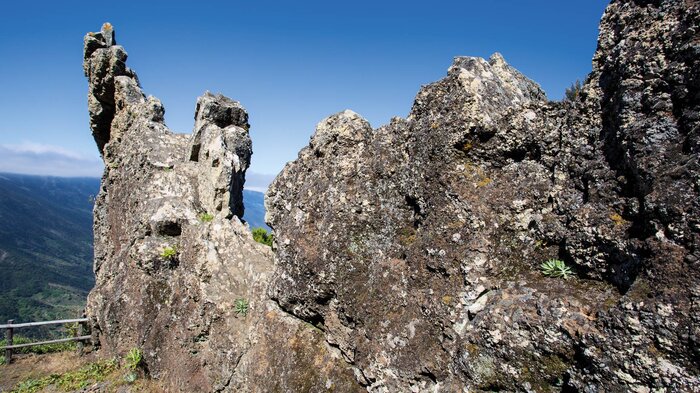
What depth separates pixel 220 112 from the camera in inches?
701

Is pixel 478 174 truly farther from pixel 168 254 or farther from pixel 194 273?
pixel 168 254

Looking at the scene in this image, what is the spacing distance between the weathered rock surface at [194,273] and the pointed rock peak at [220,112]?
0.05 m

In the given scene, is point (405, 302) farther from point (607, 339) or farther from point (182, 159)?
point (182, 159)

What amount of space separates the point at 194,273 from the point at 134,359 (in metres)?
3.58

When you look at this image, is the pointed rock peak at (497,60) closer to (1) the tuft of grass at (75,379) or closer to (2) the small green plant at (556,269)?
(2) the small green plant at (556,269)

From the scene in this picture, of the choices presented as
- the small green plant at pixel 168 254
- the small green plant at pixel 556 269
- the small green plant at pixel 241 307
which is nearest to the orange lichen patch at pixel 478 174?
the small green plant at pixel 556 269

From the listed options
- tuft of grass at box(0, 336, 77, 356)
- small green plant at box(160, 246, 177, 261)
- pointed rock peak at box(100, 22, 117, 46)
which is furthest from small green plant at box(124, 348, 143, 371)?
pointed rock peak at box(100, 22, 117, 46)

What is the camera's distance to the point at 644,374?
227 inches

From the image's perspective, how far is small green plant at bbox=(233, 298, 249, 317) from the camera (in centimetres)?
1234

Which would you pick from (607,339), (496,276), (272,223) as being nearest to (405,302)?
(496,276)

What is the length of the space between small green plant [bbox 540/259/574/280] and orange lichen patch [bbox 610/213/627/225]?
1086 millimetres

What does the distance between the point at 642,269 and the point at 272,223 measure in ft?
31.0

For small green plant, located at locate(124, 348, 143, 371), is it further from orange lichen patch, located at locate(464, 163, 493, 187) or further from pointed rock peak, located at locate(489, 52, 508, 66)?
pointed rock peak, located at locate(489, 52, 508, 66)

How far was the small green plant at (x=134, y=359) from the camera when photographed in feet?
45.0
